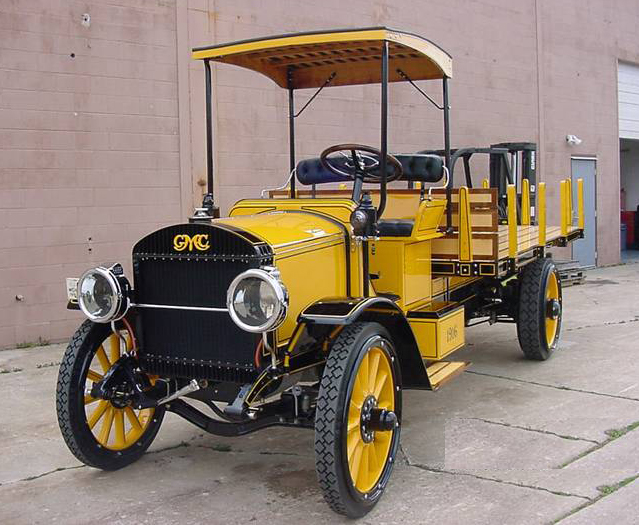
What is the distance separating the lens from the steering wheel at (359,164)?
5.06 m

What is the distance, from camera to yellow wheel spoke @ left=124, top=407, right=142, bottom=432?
4680mm

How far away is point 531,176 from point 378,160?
27.5ft

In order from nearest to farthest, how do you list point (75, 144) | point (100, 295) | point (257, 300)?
point (257, 300) < point (100, 295) < point (75, 144)

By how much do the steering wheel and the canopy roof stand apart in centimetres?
65

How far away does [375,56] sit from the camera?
216 inches

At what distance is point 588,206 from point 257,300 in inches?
488

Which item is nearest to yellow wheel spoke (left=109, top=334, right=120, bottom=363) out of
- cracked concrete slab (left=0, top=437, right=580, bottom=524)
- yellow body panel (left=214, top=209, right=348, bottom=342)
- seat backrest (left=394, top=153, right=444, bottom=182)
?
cracked concrete slab (left=0, top=437, right=580, bottom=524)

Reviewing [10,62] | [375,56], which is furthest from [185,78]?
[375,56]

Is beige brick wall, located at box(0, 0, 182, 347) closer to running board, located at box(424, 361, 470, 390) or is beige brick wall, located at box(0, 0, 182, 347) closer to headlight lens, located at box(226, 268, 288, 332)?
running board, located at box(424, 361, 470, 390)

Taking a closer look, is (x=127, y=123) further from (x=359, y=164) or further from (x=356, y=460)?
(x=356, y=460)

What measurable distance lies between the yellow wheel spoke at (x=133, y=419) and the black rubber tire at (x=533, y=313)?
3592mm

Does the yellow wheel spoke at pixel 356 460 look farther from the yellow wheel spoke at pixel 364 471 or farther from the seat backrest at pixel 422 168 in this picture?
the seat backrest at pixel 422 168

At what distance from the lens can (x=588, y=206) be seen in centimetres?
1496

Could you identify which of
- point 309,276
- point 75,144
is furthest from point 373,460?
point 75,144
